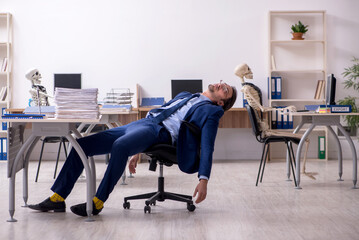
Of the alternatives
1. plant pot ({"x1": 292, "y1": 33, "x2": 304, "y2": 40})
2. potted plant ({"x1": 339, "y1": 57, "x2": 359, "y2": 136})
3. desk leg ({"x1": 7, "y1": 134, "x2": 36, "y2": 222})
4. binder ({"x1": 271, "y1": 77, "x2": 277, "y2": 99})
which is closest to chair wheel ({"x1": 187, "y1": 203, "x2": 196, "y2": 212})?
desk leg ({"x1": 7, "y1": 134, "x2": 36, "y2": 222})

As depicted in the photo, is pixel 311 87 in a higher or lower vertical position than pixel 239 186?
higher

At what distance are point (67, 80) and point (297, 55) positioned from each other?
3203 millimetres

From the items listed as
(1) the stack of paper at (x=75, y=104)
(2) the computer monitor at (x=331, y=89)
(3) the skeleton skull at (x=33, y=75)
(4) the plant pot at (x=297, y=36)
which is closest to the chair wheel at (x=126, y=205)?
(1) the stack of paper at (x=75, y=104)

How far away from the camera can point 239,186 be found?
4.40m

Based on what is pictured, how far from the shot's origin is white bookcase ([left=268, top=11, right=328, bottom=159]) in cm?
668

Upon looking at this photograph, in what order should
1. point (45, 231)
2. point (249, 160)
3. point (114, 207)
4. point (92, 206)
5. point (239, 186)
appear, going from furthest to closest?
1. point (249, 160)
2. point (239, 186)
3. point (114, 207)
4. point (92, 206)
5. point (45, 231)

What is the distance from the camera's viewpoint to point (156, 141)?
3131mm

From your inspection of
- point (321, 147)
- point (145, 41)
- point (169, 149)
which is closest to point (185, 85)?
point (145, 41)

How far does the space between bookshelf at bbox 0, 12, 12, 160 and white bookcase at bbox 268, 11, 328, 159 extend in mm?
3613

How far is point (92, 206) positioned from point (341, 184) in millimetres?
2509

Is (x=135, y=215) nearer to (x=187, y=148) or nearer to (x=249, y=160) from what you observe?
(x=187, y=148)

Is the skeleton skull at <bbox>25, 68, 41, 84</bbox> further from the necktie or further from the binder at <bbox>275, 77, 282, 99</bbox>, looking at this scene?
the binder at <bbox>275, 77, 282, 99</bbox>

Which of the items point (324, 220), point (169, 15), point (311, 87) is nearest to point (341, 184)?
point (324, 220)

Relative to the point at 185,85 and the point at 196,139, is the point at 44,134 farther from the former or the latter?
the point at 185,85
